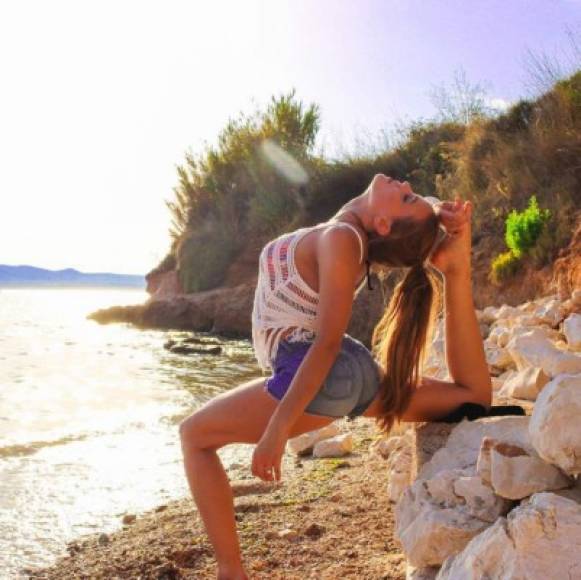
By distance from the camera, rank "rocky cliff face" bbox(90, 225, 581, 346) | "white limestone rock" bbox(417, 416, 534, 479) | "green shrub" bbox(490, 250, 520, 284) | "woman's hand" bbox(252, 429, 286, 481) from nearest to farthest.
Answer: "woman's hand" bbox(252, 429, 286, 481), "white limestone rock" bbox(417, 416, 534, 479), "rocky cliff face" bbox(90, 225, 581, 346), "green shrub" bbox(490, 250, 520, 284)

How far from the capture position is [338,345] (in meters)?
2.08

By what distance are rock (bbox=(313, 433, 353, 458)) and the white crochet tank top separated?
1.94 meters

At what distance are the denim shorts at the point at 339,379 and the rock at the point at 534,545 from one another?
804 mm

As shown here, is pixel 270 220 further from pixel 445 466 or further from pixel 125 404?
pixel 445 466

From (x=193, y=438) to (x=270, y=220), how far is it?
15468 millimetres

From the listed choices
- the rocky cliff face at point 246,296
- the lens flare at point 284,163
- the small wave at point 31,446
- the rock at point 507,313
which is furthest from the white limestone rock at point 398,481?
the lens flare at point 284,163

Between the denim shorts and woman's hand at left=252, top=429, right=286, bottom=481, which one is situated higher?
the denim shorts

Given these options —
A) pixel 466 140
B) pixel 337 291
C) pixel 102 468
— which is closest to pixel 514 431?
pixel 337 291

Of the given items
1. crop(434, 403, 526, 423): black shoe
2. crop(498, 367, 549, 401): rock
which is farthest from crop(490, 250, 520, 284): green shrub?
crop(434, 403, 526, 423): black shoe

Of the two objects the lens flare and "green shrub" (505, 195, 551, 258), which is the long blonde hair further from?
the lens flare

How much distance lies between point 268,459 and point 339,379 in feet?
1.27

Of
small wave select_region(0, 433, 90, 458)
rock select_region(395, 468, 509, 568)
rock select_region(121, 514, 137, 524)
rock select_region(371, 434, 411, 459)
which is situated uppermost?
rock select_region(395, 468, 509, 568)

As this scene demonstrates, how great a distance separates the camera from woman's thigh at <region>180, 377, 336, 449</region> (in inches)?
86.7

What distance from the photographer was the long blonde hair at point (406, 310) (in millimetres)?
2426
